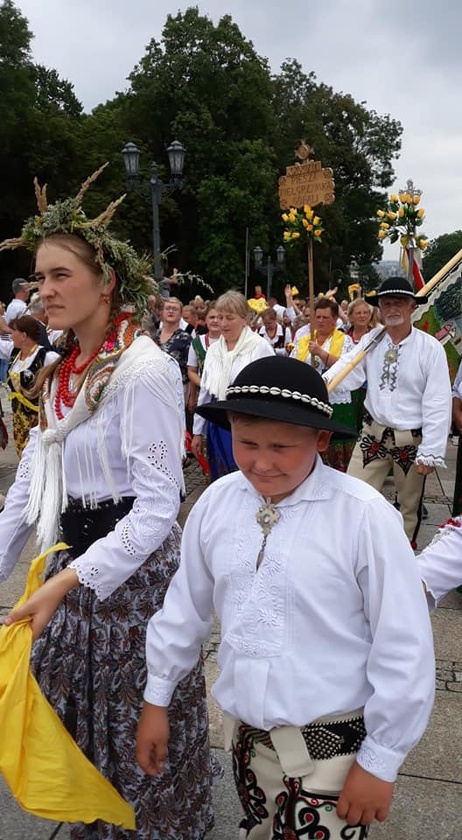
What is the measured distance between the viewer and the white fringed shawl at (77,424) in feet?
6.61

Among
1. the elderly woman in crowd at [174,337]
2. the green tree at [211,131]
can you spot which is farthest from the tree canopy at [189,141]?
the elderly woman in crowd at [174,337]

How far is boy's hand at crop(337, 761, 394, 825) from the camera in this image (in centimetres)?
148

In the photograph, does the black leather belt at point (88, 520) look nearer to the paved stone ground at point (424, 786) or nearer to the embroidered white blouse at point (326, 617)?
the embroidered white blouse at point (326, 617)

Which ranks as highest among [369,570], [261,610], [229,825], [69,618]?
[369,570]

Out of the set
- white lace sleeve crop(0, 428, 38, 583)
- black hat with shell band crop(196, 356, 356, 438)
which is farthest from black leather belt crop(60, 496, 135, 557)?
black hat with shell band crop(196, 356, 356, 438)

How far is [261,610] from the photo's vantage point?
5.20 ft

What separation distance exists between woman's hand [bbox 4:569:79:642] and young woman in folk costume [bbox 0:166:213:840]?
9 centimetres

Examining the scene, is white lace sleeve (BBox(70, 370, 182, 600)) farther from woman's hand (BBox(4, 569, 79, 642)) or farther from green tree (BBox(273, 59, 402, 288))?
green tree (BBox(273, 59, 402, 288))

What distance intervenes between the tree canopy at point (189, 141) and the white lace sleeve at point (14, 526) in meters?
26.4

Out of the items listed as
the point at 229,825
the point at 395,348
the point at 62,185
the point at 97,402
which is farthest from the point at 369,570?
the point at 62,185

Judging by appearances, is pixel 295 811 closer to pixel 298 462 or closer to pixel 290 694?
pixel 290 694

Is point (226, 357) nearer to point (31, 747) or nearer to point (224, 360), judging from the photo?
point (224, 360)

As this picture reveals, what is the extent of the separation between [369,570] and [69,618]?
3.52 ft

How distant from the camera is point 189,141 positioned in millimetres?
32156
